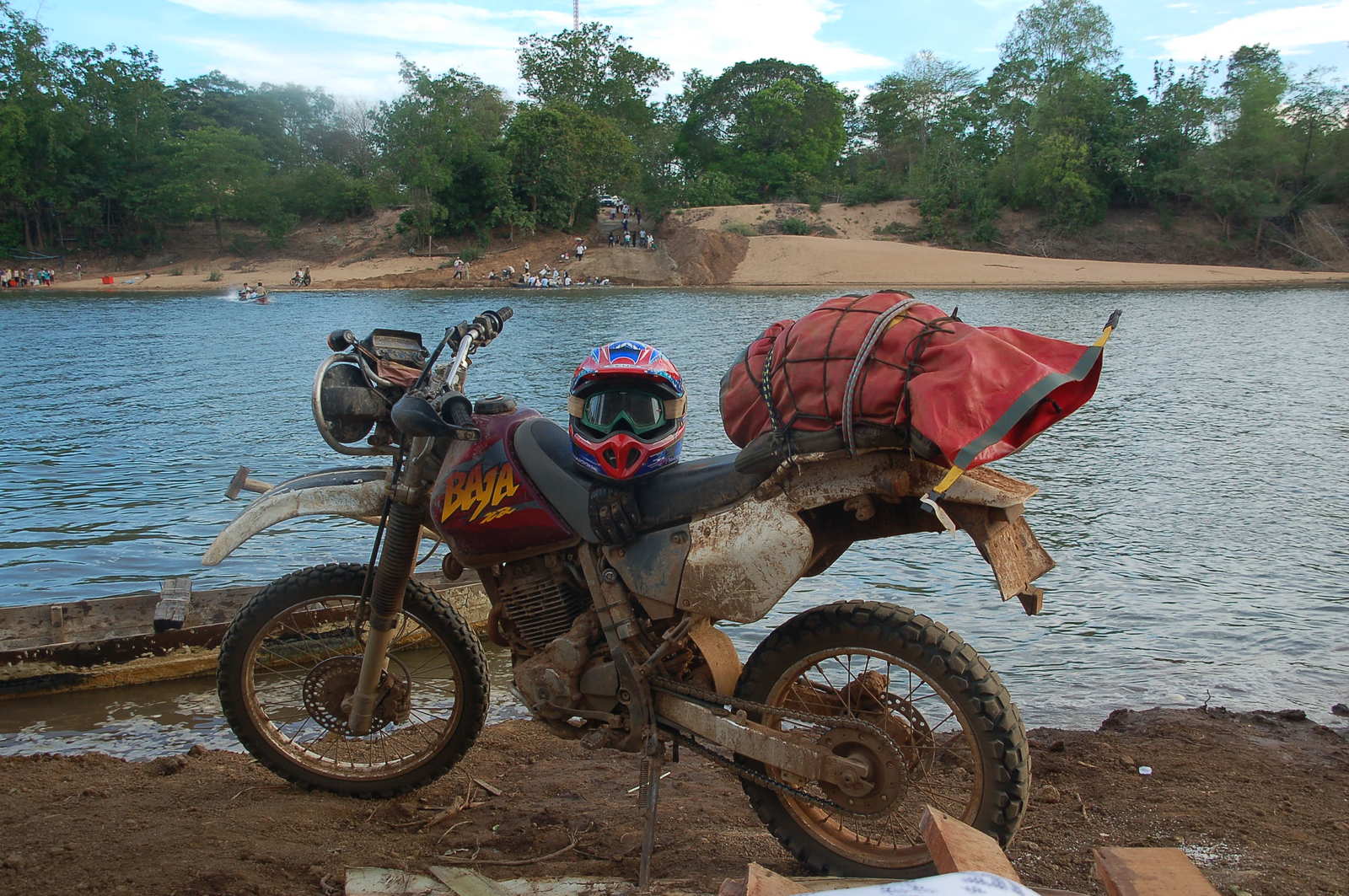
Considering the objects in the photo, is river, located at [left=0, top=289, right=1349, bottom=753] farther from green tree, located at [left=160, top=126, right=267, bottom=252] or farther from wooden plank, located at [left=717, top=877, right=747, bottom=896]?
green tree, located at [left=160, top=126, right=267, bottom=252]

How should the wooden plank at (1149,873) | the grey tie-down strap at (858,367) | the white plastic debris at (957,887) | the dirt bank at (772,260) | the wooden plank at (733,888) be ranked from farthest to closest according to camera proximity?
1. the dirt bank at (772,260)
2. the grey tie-down strap at (858,367)
3. the wooden plank at (733,888)
4. the wooden plank at (1149,873)
5. the white plastic debris at (957,887)

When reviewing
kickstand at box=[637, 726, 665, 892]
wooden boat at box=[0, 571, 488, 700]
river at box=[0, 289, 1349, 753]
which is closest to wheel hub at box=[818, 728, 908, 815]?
kickstand at box=[637, 726, 665, 892]

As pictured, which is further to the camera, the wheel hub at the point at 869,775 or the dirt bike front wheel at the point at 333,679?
the dirt bike front wheel at the point at 333,679

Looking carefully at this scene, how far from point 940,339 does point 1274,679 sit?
14.6 ft

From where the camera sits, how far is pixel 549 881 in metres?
3.58

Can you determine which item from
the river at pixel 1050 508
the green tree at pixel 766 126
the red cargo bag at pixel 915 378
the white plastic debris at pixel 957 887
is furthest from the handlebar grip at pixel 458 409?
the green tree at pixel 766 126

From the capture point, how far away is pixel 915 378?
3.23 metres

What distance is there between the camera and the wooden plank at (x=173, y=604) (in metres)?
6.63

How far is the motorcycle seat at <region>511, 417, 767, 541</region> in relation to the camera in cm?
374

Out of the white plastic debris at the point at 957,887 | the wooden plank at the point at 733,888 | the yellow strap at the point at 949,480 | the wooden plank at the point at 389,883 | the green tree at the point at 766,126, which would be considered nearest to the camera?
the white plastic debris at the point at 957,887

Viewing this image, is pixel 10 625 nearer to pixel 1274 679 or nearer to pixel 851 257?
pixel 1274 679

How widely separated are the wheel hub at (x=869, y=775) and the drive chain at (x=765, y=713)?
A: 0.02m

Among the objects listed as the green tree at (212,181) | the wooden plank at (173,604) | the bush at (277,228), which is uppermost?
the green tree at (212,181)

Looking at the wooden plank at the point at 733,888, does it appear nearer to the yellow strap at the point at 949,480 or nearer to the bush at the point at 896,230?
the yellow strap at the point at 949,480
